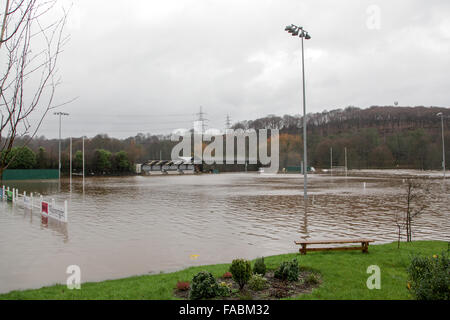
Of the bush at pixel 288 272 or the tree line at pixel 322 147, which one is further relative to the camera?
the tree line at pixel 322 147

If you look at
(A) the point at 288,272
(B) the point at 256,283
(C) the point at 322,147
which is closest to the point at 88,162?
(A) the point at 288,272

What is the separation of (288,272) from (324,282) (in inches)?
24.6

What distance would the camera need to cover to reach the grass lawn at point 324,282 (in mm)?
5344

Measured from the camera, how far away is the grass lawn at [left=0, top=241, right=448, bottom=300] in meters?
5.34

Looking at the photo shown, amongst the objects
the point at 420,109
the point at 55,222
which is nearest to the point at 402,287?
the point at 55,222

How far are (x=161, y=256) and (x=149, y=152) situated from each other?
356ft

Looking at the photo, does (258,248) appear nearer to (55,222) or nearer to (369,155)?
(55,222)

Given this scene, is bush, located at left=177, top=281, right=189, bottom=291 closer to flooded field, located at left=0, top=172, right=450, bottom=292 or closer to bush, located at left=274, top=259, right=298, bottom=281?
bush, located at left=274, top=259, right=298, bottom=281

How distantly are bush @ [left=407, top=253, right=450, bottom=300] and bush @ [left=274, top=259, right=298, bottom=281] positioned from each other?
6.02 feet

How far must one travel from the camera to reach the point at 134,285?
6.08 metres

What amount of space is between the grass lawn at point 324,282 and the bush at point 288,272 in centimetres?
51

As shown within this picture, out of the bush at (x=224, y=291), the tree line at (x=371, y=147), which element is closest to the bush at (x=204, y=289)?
the bush at (x=224, y=291)

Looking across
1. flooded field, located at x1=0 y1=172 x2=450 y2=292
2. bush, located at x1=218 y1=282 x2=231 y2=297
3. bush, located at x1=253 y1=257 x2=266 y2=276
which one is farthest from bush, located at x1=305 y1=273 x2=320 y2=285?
flooded field, located at x1=0 y1=172 x2=450 y2=292

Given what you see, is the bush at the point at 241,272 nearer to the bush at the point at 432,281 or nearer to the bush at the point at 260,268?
the bush at the point at 260,268
